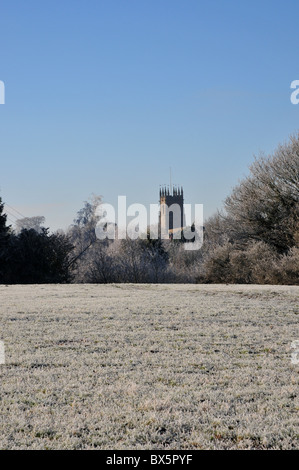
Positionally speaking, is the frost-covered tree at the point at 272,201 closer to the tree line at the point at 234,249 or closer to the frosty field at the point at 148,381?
the tree line at the point at 234,249

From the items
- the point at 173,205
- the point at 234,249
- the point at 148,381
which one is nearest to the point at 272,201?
the point at 234,249

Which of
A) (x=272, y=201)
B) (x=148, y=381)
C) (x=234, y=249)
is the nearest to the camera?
(x=148, y=381)

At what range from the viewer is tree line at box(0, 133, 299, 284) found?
28.8 meters

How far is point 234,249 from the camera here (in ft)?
102

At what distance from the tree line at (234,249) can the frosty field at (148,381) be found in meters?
16.1

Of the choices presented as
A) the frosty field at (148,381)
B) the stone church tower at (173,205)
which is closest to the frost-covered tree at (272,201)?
the frosty field at (148,381)

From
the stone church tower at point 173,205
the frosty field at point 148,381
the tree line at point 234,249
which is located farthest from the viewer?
the stone church tower at point 173,205

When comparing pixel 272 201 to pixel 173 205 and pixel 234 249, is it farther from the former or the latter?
pixel 173 205

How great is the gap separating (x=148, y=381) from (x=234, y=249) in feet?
82.9

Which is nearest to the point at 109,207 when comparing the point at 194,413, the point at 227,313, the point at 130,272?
the point at 130,272

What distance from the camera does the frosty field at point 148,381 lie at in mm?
4565

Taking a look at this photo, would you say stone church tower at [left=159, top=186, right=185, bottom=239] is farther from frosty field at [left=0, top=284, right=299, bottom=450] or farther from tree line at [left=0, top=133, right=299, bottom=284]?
frosty field at [left=0, top=284, right=299, bottom=450]

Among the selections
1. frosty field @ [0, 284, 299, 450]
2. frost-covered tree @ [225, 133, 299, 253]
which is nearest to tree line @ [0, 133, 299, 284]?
frost-covered tree @ [225, 133, 299, 253]
